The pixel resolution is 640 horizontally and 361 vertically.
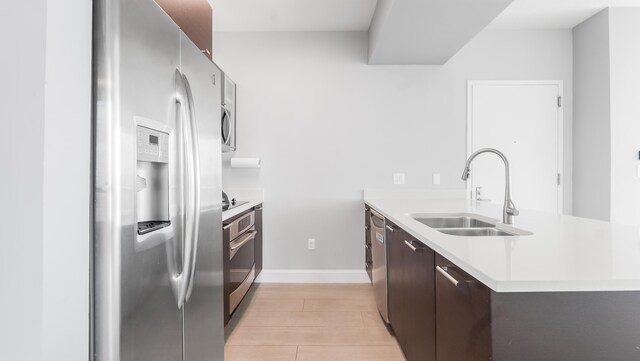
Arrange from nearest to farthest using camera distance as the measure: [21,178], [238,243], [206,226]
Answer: [21,178] < [206,226] < [238,243]

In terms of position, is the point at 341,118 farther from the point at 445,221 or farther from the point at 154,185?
the point at 154,185

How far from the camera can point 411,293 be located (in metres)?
1.57

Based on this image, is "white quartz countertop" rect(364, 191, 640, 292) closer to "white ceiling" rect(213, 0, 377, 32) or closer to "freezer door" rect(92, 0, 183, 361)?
"freezer door" rect(92, 0, 183, 361)

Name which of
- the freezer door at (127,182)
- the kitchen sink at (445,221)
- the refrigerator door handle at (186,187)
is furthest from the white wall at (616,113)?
the freezer door at (127,182)

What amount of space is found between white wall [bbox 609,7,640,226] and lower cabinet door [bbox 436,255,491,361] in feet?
9.58

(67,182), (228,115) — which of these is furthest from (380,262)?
(67,182)

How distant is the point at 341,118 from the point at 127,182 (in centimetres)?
266

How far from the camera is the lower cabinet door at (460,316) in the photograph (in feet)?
2.73

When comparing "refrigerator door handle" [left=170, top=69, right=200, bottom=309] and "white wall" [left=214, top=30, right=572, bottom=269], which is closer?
"refrigerator door handle" [left=170, top=69, right=200, bottom=309]

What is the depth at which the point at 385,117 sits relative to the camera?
3.36 metres

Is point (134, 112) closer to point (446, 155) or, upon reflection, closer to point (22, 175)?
point (22, 175)

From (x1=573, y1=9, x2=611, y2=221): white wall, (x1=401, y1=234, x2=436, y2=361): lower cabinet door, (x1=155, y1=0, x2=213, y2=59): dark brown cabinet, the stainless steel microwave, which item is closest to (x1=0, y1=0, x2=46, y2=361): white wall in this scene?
(x1=155, y1=0, x2=213, y2=59): dark brown cabinet

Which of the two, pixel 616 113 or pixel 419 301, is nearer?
pixel 419 301

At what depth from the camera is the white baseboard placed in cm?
335
